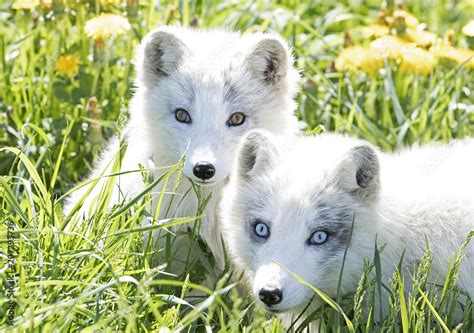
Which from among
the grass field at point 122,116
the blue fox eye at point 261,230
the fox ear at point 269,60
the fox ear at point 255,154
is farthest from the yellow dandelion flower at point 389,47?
the blue fox eye at point 261,230

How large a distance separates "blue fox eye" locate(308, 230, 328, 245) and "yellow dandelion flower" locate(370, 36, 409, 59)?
263 centimetres

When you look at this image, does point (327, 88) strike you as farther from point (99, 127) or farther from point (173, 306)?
point (173, 306)

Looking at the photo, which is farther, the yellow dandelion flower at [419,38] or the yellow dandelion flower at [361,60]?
the yellow dandelion flower at [419,38]

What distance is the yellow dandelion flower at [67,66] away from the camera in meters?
6.12

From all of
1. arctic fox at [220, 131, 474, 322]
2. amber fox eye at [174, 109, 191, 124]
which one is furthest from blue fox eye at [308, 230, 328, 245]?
amber fox eye at [174, 109, 191, 124]

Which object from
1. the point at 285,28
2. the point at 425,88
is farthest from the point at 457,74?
the point at 285,28

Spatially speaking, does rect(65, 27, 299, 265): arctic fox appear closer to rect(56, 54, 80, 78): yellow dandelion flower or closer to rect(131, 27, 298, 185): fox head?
rect(131, 27, 298, 185): fox head

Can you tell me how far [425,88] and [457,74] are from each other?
0.56m

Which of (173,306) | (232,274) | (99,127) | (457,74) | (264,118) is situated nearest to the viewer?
(173,306)

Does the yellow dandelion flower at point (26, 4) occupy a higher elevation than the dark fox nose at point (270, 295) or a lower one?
higher

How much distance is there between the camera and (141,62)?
5.33 meters

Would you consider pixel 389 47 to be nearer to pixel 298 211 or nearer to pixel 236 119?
pixel 236 119

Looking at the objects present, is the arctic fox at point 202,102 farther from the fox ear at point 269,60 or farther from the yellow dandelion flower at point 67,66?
the yellow dandelion flower at point 67,66

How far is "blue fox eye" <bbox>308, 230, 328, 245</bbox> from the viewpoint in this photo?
13.7ft
